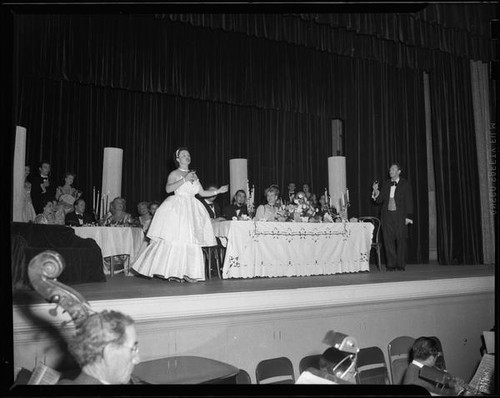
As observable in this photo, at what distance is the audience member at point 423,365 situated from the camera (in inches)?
→ 96.5

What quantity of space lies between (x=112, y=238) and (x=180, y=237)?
1427mm

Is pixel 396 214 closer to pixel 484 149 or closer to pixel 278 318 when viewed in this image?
pixel 484 149

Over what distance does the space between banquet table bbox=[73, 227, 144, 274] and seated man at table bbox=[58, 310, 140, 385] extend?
4072mm

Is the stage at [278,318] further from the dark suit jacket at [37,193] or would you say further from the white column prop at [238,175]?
the white column prop at [238,175]

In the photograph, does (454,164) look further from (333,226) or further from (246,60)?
(246,60)

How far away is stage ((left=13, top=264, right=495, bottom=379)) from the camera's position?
2.97 metres

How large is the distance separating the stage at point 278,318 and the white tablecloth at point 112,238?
1952mm

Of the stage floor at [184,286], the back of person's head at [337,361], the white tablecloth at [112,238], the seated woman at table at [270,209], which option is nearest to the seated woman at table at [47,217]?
the white tablecloth at [112,238]

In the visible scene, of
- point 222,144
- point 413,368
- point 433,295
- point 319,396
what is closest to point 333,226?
point 433,295

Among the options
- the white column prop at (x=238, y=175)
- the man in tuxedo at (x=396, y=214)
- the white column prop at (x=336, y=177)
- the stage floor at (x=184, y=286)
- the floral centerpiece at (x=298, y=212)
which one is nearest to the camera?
the stage floor at (x=184, y=286)

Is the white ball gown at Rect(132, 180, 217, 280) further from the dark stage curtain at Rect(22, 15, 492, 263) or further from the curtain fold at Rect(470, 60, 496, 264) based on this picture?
the curtain fold at Rect(470, 60, 496, 264)

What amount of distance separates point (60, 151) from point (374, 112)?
5.94 metres

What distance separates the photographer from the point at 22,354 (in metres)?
2.71

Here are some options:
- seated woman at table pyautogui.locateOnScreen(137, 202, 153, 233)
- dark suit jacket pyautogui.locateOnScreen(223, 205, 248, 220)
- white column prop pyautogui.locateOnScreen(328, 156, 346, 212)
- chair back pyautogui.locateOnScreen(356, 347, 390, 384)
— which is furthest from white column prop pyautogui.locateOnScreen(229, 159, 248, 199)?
chair back pyautogui.locateOnScreen(356, 347, 390, 384)
